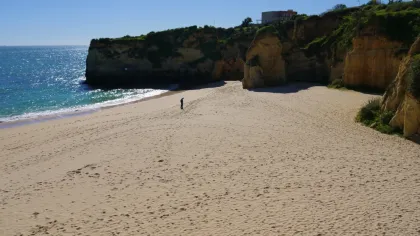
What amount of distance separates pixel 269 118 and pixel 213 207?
10.7m

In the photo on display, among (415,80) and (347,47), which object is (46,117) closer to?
(347,47)

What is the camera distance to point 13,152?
16562 millimetres

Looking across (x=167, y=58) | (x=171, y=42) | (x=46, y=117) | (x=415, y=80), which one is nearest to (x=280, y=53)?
(x=415, y=80)

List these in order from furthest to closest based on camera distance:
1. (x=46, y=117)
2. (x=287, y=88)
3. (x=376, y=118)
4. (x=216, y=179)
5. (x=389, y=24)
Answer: (x=287, y=88)
(x=46, y=117)
(x=389, y=24)
(x=376, y=118)
(x=216, y=179)

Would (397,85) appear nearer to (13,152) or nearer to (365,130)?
(365,130)

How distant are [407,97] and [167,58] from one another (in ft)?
120

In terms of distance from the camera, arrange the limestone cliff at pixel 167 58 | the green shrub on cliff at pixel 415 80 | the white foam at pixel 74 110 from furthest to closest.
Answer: the limestone cliff at pixel 167 58, the white foam at pixel 74 110, the green shrub on cliff at pixel 415 80

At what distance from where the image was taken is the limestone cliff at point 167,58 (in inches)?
1751

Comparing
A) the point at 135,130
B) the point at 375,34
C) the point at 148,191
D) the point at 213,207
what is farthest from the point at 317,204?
the point at 375,34

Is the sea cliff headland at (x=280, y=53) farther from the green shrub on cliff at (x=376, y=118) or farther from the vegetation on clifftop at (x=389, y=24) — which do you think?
the green shrub on cliff at (x=376, y=118)

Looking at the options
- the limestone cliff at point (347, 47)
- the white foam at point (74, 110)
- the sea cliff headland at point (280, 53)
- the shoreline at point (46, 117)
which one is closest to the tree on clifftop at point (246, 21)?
the sea cliff headland at point (280, 53)

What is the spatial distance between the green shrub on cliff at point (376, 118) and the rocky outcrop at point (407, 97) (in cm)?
29

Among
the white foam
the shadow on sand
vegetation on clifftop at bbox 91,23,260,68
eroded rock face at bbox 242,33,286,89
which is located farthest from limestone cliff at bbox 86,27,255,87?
the shadow on sand

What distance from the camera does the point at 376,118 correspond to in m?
17.4
